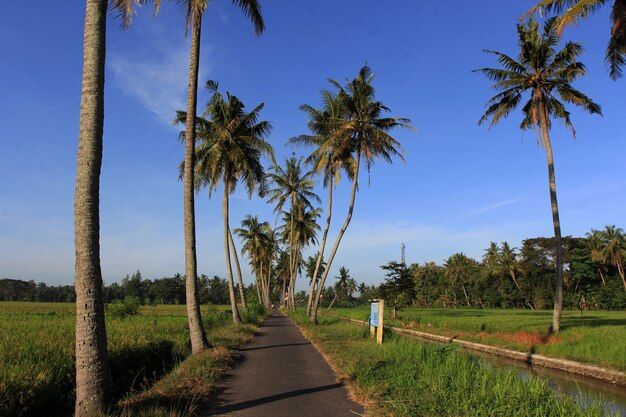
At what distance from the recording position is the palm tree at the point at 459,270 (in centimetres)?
8406

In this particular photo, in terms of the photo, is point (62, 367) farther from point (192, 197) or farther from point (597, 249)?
point (597, 249)

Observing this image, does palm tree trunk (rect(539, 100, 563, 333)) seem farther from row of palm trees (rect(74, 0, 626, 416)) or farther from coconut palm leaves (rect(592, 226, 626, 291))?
coconut palm leaves (rect(592, 226, 626, 291))

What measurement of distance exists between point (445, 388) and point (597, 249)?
222 ft

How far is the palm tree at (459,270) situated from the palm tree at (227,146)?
Result: 225 feet

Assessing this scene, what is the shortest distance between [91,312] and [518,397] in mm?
6114

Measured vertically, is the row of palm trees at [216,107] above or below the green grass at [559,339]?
above

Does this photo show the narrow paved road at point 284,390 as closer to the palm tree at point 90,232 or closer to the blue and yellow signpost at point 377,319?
the palm tree at point 90,232

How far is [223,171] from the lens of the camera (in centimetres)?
2381

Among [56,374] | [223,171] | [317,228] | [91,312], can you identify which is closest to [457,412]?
[91,312]

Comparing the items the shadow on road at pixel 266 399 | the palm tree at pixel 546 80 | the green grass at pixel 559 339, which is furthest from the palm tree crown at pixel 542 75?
the shadow on road at pixel 266 399

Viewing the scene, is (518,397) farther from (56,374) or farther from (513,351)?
(513,351)

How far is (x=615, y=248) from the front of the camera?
6044 centimetres

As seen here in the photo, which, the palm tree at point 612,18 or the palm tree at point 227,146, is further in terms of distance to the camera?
the palm tree at point 227,146

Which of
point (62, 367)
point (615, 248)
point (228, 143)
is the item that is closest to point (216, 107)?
point (228, 143)
